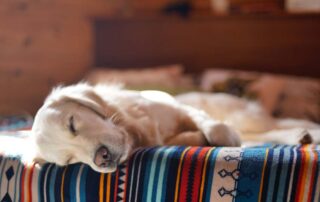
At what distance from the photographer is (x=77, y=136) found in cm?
107

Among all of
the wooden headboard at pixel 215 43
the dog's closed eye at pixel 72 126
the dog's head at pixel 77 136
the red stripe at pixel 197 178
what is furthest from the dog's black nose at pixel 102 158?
the wooden headboard at pixel 215 43

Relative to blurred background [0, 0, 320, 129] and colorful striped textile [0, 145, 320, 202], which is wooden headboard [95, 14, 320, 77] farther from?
colorful striped textile [0, 145, 320, 202]

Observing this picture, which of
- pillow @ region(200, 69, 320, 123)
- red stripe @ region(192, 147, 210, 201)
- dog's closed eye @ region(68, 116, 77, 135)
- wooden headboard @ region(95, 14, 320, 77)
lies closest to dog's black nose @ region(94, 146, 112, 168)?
dog's closed eye @ region(68, 116, 77, 135)

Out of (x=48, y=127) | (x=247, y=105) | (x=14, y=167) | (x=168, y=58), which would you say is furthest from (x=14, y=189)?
(x=168, y=58)

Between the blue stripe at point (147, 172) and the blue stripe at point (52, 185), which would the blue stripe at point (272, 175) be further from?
the blue stripe at point (52, 185)

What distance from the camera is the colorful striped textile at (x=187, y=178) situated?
0.88 metres

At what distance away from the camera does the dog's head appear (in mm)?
1019

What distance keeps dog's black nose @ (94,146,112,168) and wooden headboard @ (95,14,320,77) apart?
6.95ft

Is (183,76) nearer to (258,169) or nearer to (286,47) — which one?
(286,47)

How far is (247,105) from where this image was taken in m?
2.29

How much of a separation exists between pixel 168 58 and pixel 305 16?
1.09 metres

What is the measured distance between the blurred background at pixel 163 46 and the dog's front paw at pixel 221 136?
1.36 m

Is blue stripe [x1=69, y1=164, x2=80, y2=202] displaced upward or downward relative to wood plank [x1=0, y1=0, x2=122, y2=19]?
downward

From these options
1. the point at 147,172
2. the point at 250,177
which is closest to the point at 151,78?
the point at 147,172
